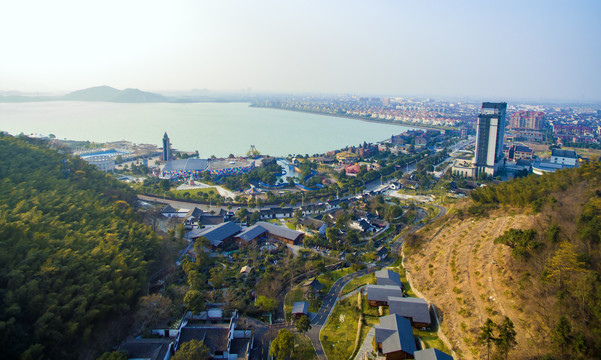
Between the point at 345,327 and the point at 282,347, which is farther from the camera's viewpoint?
the point at 345,327

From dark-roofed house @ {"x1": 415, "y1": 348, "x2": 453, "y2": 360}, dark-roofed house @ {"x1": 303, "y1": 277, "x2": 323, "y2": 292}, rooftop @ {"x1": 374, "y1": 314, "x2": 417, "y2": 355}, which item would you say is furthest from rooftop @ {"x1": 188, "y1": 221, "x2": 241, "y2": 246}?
dark-roofed house @ {"x1": 415, "y1": 348, "x2": 453, "y2": 360}

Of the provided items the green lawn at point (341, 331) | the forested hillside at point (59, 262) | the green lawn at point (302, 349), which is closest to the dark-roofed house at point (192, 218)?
the forested hillside at point (59, 262)

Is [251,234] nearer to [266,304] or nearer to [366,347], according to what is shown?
[266,304]

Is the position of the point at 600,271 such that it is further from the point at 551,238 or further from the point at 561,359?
the point at 561,359

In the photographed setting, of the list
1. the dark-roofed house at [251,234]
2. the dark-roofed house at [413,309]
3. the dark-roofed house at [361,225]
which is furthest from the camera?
the dark-roofed house at [361,225]

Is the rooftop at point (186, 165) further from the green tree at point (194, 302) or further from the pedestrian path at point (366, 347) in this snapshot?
the pedestrian path at point (366, 347)

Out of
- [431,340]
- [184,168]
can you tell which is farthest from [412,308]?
[184,168]

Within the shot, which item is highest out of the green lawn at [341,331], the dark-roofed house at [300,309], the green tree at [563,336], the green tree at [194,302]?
the green tree at [563,336]
